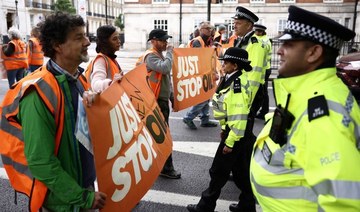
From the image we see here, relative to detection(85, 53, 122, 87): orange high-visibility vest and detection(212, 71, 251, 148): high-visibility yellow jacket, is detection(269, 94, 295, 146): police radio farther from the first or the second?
detection(85, 53, 122, 87): orange high-visibility vest

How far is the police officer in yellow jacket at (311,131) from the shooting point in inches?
55.1

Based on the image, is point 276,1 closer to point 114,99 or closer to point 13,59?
point 13,59

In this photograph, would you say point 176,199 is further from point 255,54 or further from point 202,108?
point 202,108

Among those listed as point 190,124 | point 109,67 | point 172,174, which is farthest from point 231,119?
point 190,124

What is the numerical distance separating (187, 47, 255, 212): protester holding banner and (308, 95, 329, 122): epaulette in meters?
1.78

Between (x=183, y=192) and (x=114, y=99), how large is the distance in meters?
2.26

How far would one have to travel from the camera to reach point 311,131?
149 cm

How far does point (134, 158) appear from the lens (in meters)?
2.45

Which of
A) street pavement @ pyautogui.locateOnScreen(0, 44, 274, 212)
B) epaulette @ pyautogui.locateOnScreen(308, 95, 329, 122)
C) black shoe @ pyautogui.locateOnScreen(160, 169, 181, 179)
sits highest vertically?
epaulette @ pyautogui.locateOnScreen(308, 95, 329, 122)

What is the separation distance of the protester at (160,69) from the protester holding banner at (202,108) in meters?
2.31

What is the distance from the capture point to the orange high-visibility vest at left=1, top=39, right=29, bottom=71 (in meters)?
9.43

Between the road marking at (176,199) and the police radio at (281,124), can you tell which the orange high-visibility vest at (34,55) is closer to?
the road marking at (176,199)

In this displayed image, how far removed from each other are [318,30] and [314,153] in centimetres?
57

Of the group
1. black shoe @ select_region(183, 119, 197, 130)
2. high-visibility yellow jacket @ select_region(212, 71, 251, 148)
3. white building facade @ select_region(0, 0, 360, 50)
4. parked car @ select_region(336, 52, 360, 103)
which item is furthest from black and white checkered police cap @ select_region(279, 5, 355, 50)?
white building facade @ select_region(0, 0, 360, 50)
